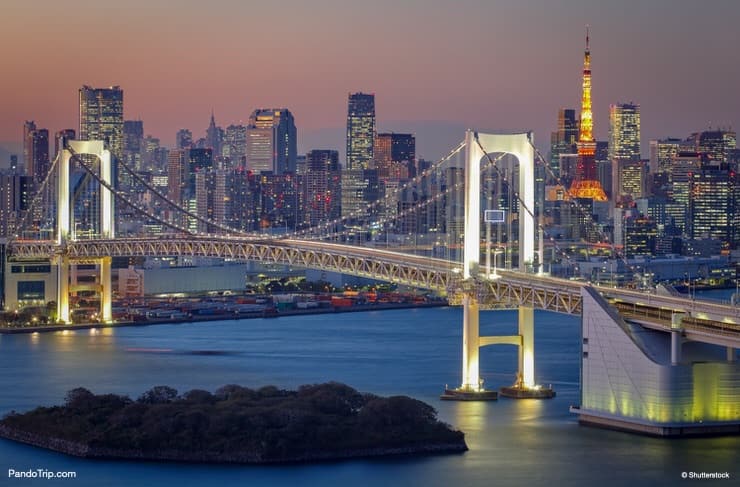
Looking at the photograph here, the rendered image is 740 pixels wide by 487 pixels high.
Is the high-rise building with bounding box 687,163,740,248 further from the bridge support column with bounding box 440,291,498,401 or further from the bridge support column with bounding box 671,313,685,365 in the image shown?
the bridge support column with bounding box 671,313,685,365

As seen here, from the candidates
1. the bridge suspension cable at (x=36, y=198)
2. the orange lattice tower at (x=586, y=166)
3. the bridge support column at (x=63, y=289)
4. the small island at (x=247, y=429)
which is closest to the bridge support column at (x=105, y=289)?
the bridge support column at (x=63, y=289)

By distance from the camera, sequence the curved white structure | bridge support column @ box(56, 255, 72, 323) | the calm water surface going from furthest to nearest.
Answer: bridge support column @ box(56, 255, 72, 323), the curved white structure, the calm water surface

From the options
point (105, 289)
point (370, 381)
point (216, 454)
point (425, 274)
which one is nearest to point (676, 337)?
point (216, 454)

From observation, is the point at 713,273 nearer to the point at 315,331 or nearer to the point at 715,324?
the point at 315,331

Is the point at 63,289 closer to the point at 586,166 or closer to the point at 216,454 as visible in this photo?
the point at 216,454

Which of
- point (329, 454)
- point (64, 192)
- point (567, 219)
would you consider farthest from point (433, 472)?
point (567, 219)

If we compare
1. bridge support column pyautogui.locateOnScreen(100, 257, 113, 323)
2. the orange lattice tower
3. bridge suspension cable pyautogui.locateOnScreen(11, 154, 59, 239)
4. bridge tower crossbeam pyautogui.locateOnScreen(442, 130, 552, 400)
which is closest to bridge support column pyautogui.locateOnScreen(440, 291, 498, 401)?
bridge tower crossbeam pyautogui.locateOnScreen(442, 130, 552, 400)

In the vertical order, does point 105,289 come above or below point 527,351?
above
